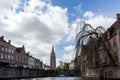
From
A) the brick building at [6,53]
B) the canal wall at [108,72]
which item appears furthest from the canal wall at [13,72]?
the canal wall at [108,72]

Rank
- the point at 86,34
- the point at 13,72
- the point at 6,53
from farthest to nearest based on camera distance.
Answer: the point at 6,53, the point at 13,72, the point at 86,34

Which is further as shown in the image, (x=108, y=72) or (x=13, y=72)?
(x=13, y=72)

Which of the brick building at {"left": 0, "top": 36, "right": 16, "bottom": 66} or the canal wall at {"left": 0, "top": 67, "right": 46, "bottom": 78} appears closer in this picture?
the canal wall at {"left": 0, "top": 67, "right": 46, "bottom": 78}

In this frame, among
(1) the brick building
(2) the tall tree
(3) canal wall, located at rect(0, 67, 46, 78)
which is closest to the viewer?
(2) the tall tree

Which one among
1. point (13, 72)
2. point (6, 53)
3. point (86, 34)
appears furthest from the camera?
point (6, 53)

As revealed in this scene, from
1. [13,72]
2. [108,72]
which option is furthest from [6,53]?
[108,72]

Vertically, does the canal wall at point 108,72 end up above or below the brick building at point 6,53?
below

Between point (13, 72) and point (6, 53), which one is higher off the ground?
point (6, 53)

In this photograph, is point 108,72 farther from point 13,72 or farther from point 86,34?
point 13,72

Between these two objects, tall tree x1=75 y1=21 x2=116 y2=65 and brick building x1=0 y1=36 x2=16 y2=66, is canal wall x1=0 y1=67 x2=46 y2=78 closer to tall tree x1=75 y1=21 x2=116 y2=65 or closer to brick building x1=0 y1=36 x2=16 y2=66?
brick building x1=0 y1=36 x2=16 y2=66

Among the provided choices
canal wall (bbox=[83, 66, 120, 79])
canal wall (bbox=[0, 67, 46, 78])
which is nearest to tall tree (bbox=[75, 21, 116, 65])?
canal wall (bbox=[83, 66, 120, 79])

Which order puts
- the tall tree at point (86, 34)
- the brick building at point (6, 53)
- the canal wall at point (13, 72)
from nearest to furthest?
the tall tree at point (86, 34) < the canal wall at point (13, 72) < the brick building at point (6, 53)

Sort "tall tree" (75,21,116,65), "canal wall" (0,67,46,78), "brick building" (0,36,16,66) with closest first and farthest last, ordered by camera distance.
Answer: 1. "tall tree" (75,21,116,65)
2. "canal wall" (0,67,46,78)
3. "brick building" (0,36,16,66)

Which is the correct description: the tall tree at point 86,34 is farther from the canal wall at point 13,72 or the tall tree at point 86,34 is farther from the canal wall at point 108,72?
the canal wall at point 13,72
